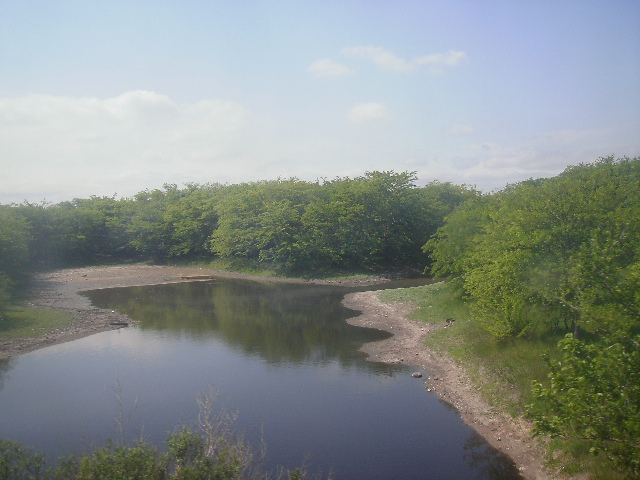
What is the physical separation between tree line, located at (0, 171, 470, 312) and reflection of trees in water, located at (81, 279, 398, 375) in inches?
269

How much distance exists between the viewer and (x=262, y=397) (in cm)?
1980

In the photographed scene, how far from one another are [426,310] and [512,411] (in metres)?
15.0

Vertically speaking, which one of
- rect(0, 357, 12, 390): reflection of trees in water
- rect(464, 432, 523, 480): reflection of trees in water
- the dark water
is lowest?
rect(464, 432, 523, 480): reflection of trees in water

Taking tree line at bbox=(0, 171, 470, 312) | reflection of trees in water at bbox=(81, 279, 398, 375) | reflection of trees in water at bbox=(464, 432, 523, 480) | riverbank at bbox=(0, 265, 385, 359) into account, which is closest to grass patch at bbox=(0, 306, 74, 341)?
riverbank at bbox=(0, 265, 385, 359)

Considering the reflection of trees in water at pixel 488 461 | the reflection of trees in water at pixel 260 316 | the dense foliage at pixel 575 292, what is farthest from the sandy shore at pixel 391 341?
the dense foliage at pixel 575 292

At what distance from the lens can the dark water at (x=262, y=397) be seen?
15.3m

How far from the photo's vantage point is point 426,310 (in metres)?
32.0

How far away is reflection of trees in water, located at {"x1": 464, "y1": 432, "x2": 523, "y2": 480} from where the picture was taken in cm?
1427

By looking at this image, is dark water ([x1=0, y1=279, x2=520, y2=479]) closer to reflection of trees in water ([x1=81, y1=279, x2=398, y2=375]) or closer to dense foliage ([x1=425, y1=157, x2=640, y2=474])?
reflection of trees in water ([x1=81, y1=279, x2=398, y2=375])

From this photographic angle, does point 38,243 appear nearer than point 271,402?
No

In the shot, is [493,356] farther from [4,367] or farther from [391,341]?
[4,367]

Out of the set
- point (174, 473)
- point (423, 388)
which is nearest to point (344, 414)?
point (423, 388)

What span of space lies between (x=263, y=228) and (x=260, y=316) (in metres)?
21.5

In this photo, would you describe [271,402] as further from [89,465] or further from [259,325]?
[259,325]
